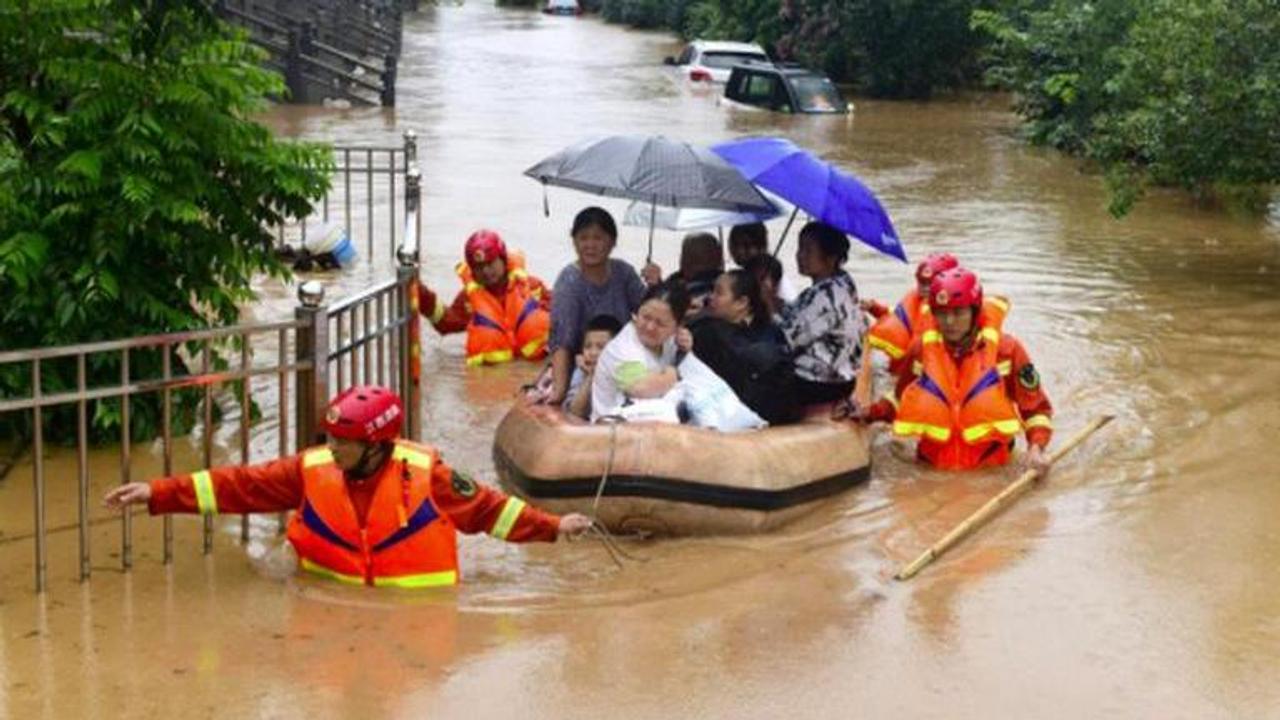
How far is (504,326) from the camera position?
12797 mm

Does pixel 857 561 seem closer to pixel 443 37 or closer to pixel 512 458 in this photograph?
pixel 512 458

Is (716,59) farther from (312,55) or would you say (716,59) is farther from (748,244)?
(748,244)

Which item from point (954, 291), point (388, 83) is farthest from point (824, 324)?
point (388, 83)

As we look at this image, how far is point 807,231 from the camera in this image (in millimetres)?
10031

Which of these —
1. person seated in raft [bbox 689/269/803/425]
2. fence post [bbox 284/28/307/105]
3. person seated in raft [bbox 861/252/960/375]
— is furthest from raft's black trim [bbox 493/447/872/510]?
fence post [bbox 284/28/307/105]

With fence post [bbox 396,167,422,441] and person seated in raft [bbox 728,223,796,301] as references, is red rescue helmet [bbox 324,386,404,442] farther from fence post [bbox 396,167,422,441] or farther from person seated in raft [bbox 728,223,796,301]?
person seated in raft [bbox 728,223,796,301]

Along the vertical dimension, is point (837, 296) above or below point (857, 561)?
above

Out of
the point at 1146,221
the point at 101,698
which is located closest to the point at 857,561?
the point at 101,698

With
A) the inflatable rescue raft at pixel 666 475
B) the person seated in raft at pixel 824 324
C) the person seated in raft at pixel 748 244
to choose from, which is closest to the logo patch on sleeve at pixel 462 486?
the inflatable rescue raft at pixel 666 475

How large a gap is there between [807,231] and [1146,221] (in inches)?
459

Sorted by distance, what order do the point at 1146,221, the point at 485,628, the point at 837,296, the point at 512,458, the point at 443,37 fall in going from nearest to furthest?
the point at 485,628 → the point at 512,458 → the point at 837,296 → the point at 1146,221 → the point at 443,37

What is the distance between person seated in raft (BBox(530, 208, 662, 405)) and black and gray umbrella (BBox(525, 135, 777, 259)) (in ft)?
0.64

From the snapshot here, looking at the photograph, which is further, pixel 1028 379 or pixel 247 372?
pixel 1028 379

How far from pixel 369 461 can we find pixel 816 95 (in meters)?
27.2
